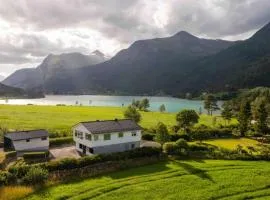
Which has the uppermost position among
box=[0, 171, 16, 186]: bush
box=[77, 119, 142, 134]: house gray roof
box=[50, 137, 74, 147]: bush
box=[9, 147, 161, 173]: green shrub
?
box=[77, 119, 142, 134]: house gray roof

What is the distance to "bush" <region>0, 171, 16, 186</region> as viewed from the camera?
138ft

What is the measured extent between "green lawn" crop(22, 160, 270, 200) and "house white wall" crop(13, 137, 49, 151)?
71.8 ft

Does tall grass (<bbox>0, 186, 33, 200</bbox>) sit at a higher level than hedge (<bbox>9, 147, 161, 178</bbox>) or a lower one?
lower

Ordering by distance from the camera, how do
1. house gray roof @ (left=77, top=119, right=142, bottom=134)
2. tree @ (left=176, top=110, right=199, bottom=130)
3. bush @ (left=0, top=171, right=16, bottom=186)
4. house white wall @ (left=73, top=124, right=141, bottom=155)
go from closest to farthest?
bush @ (left=0, top=171, right=16, bottom=186) < house white wall @ (left=73, top=124, right=141, bottom=155) < house gray roof @ (left=77, top=119, right=142, bottom=134) < tree @ (left=176, top=110, right=199, bottom=130)

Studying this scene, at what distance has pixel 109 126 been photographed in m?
63.5

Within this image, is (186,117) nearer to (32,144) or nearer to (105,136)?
(105,136)

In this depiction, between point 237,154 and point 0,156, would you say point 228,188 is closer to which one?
point 237,154

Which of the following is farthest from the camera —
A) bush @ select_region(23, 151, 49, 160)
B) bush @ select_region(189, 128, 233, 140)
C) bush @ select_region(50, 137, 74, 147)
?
bush @ select_region(189, 128, 233, 140)

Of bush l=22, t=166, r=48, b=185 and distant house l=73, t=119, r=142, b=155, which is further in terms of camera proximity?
distant house l=73, t=119, r=142, b=155

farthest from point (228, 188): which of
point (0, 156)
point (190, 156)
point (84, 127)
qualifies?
point (0, 156)

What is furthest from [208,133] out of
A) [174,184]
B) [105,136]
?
[174,184]

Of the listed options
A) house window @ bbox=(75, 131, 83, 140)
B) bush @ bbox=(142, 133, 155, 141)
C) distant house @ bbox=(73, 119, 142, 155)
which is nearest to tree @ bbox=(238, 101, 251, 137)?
bush @ bbox=(142, 133, 155, 141)

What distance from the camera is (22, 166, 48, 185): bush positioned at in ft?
140

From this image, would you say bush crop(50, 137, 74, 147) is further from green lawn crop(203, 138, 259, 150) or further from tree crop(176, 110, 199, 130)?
green lawn crop(203, 138, 259, 150)
